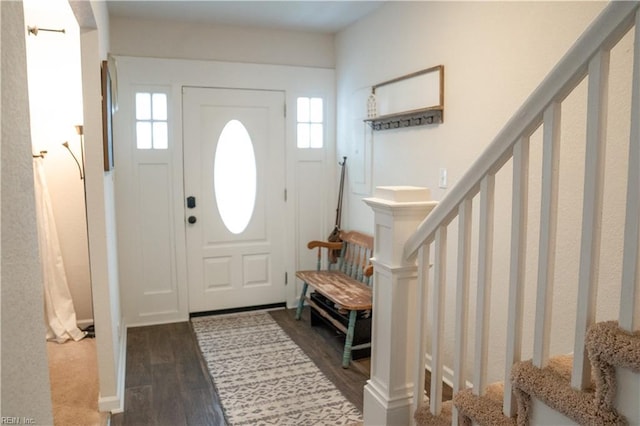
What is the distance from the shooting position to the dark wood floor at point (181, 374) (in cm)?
265

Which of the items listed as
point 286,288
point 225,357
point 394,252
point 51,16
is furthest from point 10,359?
point 286,288

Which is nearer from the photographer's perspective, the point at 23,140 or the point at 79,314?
the point at 23,140

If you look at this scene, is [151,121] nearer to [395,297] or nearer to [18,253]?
[395,297]

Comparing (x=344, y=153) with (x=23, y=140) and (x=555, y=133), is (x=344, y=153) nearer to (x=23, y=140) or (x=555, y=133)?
(x=555, y=133)

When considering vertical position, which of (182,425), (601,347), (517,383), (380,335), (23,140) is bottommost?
(182,425)

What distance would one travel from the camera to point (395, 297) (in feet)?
6.13

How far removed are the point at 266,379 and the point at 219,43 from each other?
2792 mm

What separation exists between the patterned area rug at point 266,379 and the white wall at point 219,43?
2308 mm

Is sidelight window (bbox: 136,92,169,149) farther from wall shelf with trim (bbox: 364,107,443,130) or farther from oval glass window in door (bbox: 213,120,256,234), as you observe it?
wall shelf with trim (bbox: 364,107,443,130)

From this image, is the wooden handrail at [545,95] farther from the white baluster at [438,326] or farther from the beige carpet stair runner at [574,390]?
the beige carpet stair runner at [574,390]

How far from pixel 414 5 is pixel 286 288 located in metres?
2.67

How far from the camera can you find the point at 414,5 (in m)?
3.24

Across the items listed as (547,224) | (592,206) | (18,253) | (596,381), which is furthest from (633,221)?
(18,253)

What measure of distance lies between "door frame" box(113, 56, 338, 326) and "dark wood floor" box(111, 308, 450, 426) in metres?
0.36
